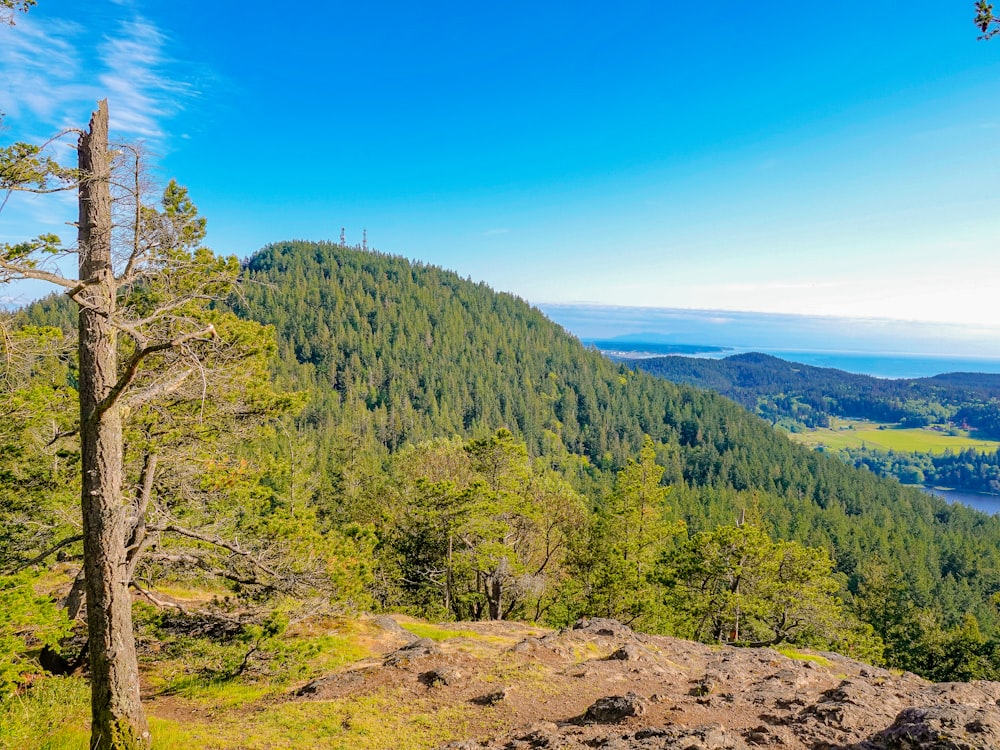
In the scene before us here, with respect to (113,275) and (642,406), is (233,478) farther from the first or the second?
(642,406)

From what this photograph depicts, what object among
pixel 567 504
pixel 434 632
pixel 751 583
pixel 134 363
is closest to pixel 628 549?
pixel 751 583

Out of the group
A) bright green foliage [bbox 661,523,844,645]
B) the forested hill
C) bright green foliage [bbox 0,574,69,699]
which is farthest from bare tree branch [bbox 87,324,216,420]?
the forested hill

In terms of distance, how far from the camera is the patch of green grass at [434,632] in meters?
17.2

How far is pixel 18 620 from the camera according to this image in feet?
20.8

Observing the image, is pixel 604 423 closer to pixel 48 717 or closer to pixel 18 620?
pixel 48 717

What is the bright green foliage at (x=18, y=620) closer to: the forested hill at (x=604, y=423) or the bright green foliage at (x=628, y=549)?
the bright green foliage at (x=628, y=549)

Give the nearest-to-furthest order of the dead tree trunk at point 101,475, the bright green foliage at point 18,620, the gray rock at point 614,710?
the bright green foliage at point 18,620 < the dead tree trunk at point 101,475 < the gray rock at point 614,710

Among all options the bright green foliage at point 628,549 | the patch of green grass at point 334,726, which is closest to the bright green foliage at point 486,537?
the bright green foliage at point 628,549

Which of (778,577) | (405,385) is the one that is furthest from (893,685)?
(405,385)

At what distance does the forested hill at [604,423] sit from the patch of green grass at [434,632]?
6160 cm

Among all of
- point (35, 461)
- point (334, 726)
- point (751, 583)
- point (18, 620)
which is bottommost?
point (751, 583)

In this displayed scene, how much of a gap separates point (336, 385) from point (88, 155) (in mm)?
149684

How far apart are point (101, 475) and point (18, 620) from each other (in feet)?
7.49

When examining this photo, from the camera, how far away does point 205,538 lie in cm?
804
